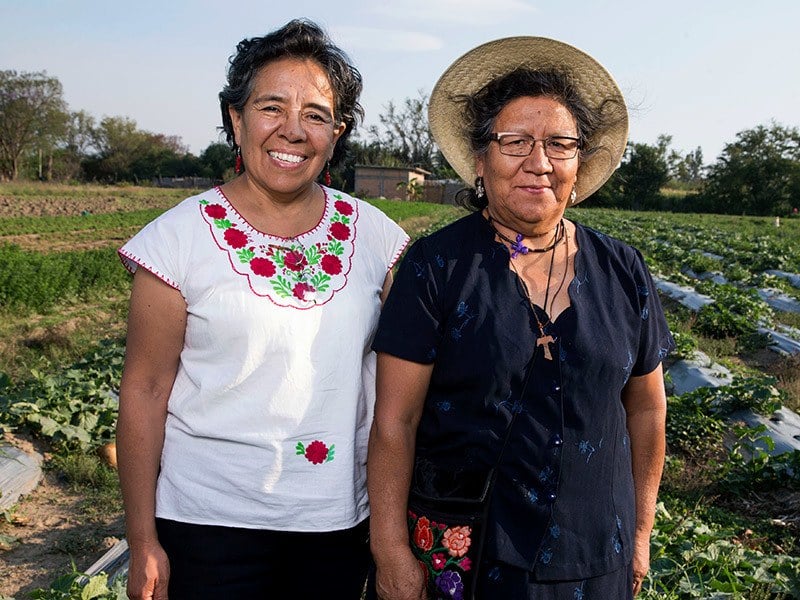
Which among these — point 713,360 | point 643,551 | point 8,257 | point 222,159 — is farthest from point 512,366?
point 222,159

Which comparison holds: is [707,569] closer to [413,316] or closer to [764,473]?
[764,473]

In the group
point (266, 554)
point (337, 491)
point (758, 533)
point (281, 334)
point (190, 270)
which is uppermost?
point (190, 270)

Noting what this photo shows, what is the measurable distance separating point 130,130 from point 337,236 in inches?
3222

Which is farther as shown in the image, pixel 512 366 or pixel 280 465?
pixel 280 465

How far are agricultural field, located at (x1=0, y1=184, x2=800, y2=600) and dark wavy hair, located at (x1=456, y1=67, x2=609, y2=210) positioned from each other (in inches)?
70.5

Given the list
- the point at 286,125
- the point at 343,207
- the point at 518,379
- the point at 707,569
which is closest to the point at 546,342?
the point at 518,379

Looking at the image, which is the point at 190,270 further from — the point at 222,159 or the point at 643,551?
the point at 222,159

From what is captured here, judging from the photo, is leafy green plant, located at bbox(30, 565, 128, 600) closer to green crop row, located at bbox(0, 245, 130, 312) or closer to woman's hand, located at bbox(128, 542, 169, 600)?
Answer: woman's hand, located at bbox(128, 542, 169, 600)

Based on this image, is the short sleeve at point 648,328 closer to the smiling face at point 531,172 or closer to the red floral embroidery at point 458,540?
the smiling face at point 531,172

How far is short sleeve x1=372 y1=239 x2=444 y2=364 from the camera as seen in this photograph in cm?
171

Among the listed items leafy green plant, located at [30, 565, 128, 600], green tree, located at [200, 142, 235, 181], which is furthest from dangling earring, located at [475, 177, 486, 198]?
green tree, located at [200, 142, 235, 181]

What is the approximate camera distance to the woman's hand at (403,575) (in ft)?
5.82

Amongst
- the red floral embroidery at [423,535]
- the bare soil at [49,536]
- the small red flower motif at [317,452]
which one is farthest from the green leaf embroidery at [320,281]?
the bare soil at [49,536]

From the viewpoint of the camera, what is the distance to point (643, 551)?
200 cm
